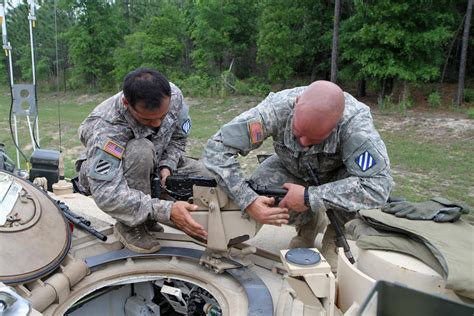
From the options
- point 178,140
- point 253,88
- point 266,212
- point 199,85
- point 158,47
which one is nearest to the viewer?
point 266,212

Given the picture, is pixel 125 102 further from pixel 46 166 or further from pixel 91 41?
pixel 91 41

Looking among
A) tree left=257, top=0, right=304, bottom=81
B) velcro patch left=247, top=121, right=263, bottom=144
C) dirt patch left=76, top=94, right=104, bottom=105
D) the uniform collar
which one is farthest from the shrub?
dirt patch left=76, top=94, right=104, bottom=105

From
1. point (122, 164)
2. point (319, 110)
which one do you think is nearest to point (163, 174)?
point (122, 164)

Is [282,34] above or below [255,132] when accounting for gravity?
above

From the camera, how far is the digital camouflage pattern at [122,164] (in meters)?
2.30

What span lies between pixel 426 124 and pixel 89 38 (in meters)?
16.3

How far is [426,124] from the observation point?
962cm

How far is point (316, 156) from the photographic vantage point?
239cm

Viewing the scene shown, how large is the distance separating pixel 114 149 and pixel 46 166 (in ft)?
4.78

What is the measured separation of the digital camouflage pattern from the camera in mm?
2301

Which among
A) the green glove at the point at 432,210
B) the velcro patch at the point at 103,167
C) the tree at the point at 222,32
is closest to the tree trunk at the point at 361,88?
the tree at the point at 222,32

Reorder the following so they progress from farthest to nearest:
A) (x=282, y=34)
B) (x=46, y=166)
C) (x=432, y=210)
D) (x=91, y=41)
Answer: (x=91, y=41)
(x=282, y=34)
(x=46, y=166)
(x=432, y=210)

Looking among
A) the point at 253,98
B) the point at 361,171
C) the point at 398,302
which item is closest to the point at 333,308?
the point at 398,302

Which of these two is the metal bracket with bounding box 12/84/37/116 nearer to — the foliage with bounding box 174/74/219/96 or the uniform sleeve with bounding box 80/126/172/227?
the uniform sleeve with bounding box 80/126/172/227
